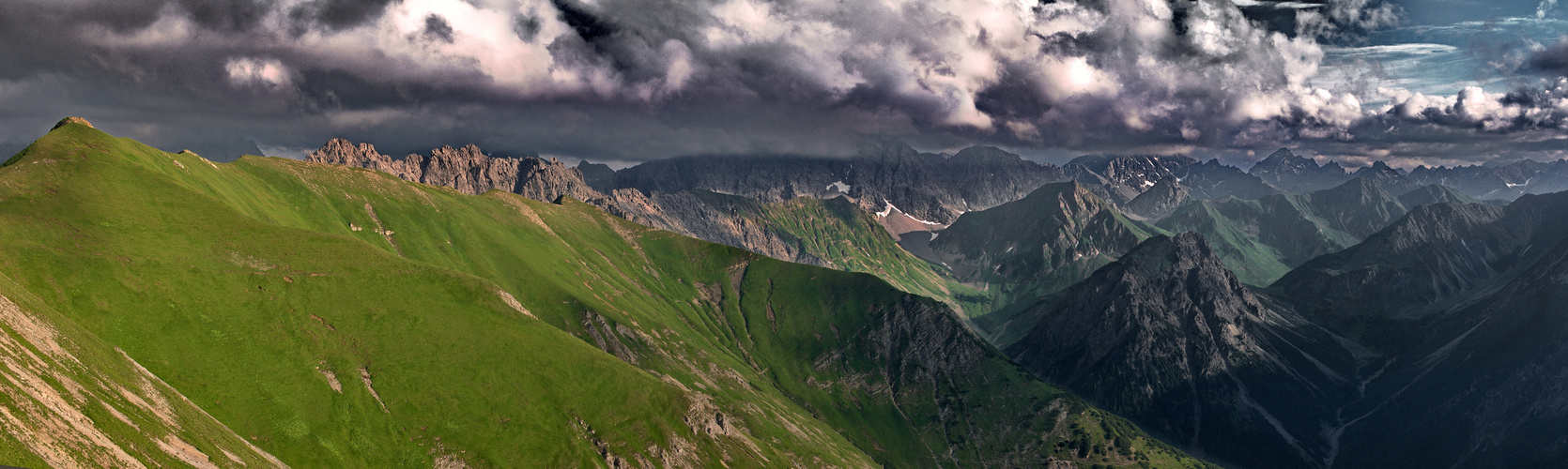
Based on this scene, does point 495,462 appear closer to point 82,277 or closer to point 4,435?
point 82,277

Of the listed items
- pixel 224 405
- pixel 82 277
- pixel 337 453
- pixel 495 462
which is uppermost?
pixel 82 277

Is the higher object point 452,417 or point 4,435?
point 4,435

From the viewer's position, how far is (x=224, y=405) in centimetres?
15650

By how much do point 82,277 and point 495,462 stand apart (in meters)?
101

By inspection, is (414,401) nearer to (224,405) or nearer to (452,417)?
(452,417)

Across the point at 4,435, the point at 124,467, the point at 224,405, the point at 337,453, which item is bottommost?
the point at 337,453

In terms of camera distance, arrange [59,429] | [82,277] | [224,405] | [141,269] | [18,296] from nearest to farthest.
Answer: [59,429]
[18,296]
[224,405]
[82,277]
[141,269]

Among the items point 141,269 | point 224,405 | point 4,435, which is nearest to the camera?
point 4,435

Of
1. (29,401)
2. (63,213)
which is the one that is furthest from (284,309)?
(29,401)

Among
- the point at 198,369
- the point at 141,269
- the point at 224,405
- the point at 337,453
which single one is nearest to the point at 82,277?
the point at 141,269

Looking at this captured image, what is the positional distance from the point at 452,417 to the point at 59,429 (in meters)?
105

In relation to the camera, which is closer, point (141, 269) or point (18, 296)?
point (18, 296)

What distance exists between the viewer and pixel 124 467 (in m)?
90.1

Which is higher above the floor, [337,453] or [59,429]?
[59,429]
